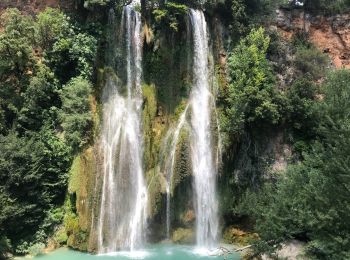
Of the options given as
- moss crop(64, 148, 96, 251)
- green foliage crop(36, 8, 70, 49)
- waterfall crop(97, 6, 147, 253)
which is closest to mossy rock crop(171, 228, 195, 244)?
waterfall crop(97, 6, 147, 253)

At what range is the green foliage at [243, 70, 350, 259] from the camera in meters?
11.7

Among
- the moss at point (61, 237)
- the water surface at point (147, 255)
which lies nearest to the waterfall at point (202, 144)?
the water surface at point (147, 255)

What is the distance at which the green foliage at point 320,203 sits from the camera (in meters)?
11.7

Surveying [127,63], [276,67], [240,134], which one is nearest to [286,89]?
[276,67]

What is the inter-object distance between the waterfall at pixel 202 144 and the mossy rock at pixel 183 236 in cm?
32

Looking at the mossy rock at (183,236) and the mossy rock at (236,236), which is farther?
the mossy rock at (236,236)

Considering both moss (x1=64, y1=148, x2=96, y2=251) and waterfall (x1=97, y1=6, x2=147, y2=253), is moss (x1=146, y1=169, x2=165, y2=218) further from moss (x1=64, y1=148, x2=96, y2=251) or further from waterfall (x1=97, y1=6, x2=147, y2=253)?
moss (x1=64, y1=148, x2=96, y2=251)

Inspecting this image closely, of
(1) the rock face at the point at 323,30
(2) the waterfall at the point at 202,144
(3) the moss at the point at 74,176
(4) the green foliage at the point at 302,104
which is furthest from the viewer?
(1) the rock face at the point at 323,30

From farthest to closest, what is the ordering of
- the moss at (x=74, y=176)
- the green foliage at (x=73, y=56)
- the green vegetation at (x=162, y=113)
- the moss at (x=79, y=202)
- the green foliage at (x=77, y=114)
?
the green foliage at (x=73, y=56) → the green foliage at (x=77, y=114) → the moss at (x=74, y=176) → the moss at (x=79, y=202) → the green vegetation at (x=162, y=113)

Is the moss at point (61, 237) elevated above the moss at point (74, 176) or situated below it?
below

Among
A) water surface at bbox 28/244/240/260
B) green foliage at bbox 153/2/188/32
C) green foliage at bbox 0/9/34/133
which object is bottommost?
water surface at bbox 28/244/240/260

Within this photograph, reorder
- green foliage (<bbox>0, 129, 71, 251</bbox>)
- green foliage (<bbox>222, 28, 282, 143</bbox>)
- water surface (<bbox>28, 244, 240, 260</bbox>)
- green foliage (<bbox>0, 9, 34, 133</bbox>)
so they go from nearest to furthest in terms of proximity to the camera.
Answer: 1. water surface (<bbox>28, 244, 240, 260</bbox>)
2. green foliage (<bbox>0, 129, 71, 251</bbox>)
3. green foliage (<bbox>0, 9, 34, 133</bbox>)
4. green foliage (<bbox>222, 28, 282, 143</bbox>)

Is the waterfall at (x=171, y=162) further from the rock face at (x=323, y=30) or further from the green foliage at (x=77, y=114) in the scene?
the rock face at (x=323, y=30)

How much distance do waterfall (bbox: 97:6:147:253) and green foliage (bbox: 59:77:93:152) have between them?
0.84 metres
